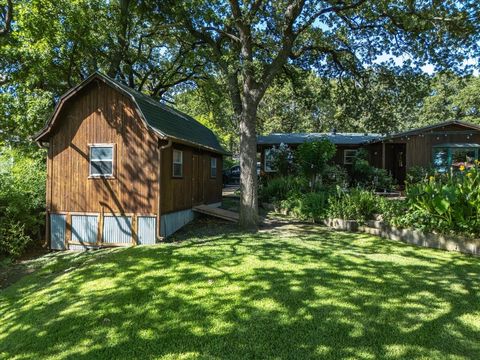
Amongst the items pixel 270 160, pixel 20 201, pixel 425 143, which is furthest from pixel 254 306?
pixel 425 143

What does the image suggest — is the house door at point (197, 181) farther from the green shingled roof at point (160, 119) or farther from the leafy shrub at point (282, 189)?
the leafy shrub at point (282, 189)

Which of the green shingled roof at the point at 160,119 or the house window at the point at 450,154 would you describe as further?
the house window at the point at 450,154

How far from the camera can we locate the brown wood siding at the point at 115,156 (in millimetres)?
9977

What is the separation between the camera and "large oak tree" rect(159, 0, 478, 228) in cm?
1002

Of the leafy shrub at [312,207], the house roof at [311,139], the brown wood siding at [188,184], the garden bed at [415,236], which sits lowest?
the garden bed at [415,236]

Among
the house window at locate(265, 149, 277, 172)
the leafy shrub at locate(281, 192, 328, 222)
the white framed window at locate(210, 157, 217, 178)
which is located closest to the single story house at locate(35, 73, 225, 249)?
the leafy shrub at locate(281, 192, 328, 222)

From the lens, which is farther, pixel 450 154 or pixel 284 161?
pixel 450 154

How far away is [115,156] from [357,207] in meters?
7.39

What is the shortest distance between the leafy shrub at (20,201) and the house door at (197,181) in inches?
206

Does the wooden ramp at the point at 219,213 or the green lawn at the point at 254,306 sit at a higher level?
the wooden ramp at the point at 219,213

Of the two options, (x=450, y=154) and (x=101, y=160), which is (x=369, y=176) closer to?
(x=450, y=154)

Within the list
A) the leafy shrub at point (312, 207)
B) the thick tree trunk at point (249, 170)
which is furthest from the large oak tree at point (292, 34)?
the leafy shrub at point (312, 207)

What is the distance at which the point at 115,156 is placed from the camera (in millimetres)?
10180

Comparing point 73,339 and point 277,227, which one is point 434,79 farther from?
point 73,339
